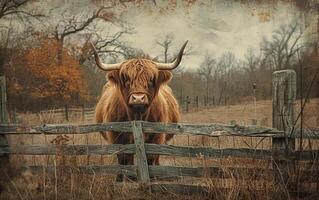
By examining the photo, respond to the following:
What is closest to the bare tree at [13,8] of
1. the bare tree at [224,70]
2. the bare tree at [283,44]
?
the bare tree at [224,70]

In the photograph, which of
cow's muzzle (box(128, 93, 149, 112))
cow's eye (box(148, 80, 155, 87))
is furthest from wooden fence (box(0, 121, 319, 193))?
cow's eye (box(148, 80, 155, 87))

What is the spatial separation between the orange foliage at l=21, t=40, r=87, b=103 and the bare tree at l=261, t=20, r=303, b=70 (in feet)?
7.31

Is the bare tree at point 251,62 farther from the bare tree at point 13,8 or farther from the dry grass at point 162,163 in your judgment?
the bare tree at point 13,8

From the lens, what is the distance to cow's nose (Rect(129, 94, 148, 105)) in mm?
4773

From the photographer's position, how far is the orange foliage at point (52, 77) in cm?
507

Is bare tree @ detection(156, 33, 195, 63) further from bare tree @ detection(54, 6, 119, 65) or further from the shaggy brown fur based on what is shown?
bare tree @ detection(54, 6, 119, 65)

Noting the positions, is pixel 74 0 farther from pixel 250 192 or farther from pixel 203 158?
pixel 250 192

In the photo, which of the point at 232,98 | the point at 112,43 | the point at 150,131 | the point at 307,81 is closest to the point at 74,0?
the point at 112,43

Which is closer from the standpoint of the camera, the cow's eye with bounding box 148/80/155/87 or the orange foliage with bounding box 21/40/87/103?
the cow's eye with bounding box 148/80/155/87

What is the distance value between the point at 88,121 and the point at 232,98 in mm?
1722

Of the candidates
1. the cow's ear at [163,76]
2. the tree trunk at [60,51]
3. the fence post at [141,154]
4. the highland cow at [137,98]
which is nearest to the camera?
the fence post at [141,154]

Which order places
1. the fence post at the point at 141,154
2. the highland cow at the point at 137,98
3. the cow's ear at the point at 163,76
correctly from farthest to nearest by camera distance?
1. the cow's ear at the point at 163,76
2. the highland cow at the point at 137,98
3. the fence post at the point at 141,154

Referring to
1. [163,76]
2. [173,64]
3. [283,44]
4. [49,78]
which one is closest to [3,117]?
[49,78]

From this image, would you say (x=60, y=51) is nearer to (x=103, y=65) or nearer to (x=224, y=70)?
(x=103, y=65)
